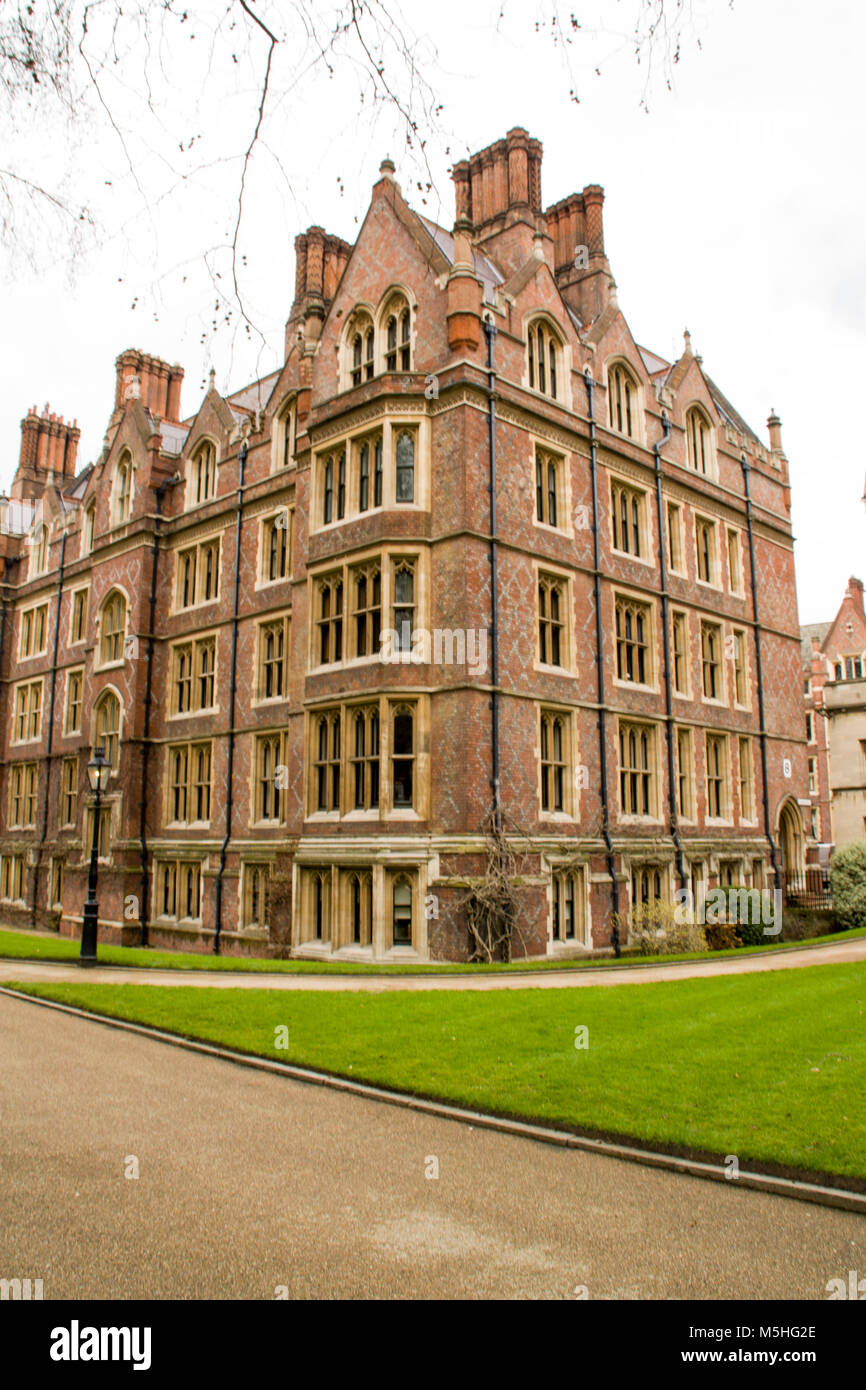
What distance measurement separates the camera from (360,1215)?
526 centimetres

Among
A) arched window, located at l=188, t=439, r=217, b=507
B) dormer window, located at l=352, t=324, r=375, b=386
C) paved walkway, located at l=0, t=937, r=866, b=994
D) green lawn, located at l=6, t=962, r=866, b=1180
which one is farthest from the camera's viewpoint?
arched window, located at l=188, t=439, r=217, b=507

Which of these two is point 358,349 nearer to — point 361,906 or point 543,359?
point 543,359

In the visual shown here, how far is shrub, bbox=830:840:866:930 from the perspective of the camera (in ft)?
82.9

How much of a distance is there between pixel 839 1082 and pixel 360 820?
40.3 ft

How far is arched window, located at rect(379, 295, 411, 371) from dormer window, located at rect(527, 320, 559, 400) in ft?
9.28

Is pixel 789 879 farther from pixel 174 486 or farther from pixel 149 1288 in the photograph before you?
pixel 149 1288

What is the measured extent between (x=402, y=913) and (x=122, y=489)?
19.2 metres

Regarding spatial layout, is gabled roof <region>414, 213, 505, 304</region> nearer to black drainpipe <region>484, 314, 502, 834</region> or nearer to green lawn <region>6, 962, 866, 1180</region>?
black drainpipe <region>484, 314, 502, 834</region>

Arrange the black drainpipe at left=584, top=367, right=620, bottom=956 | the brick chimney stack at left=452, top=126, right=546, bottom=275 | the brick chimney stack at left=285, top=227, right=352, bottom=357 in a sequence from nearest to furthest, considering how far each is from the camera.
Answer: the black drainpipe at left=584, top=367, right=620, bottom=956 → the brick chimney stack at left=452, top=126, right=546, bottom=275 → the brick chimney stack at left=285, top=227, right=352, bottom=357

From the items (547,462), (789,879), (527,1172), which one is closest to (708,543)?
(547,462)

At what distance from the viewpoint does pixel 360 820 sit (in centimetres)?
1877

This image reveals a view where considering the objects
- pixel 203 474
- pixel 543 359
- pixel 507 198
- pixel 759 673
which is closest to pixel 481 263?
pixel 507 198

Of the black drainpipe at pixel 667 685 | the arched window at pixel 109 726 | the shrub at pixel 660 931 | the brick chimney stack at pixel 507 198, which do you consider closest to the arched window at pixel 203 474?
the arched window at pixel 109 726

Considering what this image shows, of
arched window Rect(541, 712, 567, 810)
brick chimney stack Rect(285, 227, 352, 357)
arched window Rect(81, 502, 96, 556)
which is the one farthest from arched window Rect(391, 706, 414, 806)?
arched window Rect(81, 502, 96, 556)
